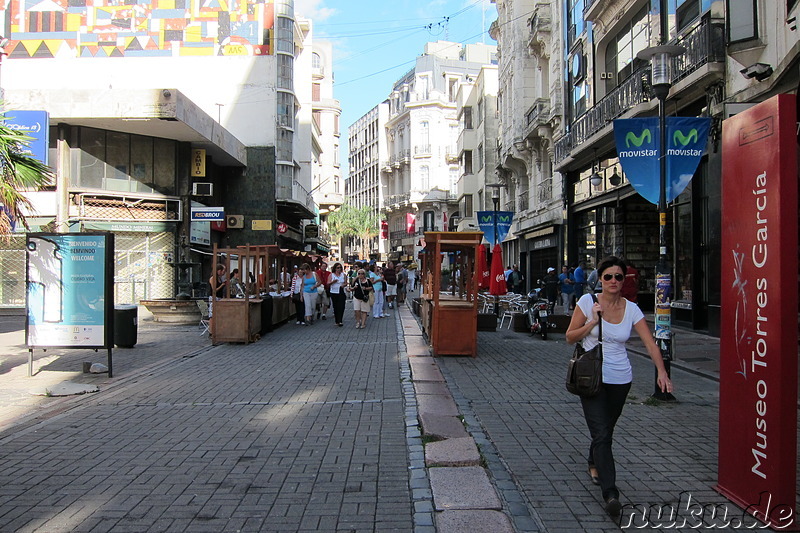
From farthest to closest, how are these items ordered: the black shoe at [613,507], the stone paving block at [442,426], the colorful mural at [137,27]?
the colorful mural at [137,27] → the stone paving block at [442,426] → the black shoe at [613,507]

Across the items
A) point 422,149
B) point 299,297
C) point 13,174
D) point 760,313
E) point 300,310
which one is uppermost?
point 422,149

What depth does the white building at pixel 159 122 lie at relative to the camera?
22766 millimetres

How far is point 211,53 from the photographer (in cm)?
3164

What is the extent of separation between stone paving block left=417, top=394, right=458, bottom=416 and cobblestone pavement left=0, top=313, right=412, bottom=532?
0.88 ft

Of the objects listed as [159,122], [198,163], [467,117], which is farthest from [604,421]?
[467,117]

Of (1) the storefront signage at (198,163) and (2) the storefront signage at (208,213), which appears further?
(1) the storefront signage at (198,163)

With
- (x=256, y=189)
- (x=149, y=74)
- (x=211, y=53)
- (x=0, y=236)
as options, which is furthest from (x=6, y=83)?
(x=0, y=236)

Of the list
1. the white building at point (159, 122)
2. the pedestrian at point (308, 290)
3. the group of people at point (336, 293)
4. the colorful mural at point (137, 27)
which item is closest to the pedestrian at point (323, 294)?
the group of people at point (336, 293)

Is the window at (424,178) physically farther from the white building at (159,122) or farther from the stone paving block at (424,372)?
the stone paving block at (424,372)

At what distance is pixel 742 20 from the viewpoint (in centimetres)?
1257

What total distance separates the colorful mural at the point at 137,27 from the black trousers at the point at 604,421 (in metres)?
31.3

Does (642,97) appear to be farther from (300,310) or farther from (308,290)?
(300,310)

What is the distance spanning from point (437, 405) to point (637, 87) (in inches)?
537

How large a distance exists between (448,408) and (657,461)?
2.38m
